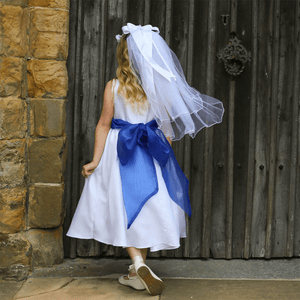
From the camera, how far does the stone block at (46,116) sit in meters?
3.40

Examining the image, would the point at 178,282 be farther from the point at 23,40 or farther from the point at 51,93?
the point at 23,40

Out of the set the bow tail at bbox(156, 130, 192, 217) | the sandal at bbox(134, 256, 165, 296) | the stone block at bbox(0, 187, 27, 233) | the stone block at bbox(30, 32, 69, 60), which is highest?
the stone block at bbox(30, 32, 69, 60)

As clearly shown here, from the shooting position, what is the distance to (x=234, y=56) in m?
3.60

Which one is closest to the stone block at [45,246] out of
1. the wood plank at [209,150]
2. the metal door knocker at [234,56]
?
the wood plank at [209,150]

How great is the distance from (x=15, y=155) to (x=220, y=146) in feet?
5.40

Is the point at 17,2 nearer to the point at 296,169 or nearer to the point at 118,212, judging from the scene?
the point at 118,212

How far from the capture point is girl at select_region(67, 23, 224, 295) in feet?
9.50

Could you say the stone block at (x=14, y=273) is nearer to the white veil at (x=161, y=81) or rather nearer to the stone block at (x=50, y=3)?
the white veil at (x=161, y=81)

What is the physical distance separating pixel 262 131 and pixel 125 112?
126 cm

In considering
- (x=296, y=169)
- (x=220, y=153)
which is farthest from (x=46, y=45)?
(x=296, y=169)

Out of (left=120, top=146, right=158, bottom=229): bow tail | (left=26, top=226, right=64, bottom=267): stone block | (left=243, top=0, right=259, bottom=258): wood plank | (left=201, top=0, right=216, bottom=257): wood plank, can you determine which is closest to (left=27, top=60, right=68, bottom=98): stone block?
(left=120, top=146, right=158, bottom=229): bow tail

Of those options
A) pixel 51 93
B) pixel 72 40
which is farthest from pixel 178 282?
pixel 72 40

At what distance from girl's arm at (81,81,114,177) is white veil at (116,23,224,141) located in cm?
26

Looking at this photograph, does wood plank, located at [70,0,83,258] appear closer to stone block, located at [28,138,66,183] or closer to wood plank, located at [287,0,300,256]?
stone block, located at [28,138,66,183]
